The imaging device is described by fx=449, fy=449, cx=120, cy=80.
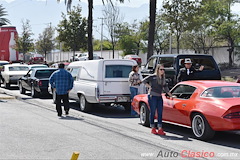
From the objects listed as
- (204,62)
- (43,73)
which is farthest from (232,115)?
(43,73)

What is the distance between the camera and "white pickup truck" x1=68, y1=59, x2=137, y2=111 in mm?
14688

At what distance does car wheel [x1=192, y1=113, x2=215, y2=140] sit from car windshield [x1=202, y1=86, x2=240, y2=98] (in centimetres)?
57

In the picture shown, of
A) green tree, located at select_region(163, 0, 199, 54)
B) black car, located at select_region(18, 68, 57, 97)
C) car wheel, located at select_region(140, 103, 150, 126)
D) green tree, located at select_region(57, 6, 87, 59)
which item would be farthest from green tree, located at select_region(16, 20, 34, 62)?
car wheel, located at select_region(140, 103, 150, 126)

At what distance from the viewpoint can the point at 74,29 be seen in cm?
5338

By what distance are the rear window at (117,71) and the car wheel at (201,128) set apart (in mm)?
5368

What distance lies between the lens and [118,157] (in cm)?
795

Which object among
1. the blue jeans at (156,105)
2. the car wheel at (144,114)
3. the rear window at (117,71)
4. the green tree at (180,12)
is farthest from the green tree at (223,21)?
the blue jeans at (156,105)

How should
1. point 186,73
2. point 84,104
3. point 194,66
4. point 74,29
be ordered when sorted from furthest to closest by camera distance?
point 74,29 < point 194,66 < point 84,104 < point 186,73

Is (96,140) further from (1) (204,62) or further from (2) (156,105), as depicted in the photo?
(1) (204,62)

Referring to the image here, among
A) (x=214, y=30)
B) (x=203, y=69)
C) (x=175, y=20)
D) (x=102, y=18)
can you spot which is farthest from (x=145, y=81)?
(x=102, y=18)

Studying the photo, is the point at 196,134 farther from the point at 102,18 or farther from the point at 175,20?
the point at 102,18

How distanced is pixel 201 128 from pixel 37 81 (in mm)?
12509

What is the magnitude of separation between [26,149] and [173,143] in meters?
3.08

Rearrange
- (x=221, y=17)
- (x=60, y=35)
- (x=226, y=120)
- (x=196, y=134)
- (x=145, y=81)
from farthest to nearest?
(x=60, y=35)
(x=221, y=17)
(x=145, y=81)
(x=196, y=134)
(x=226, y=120)
